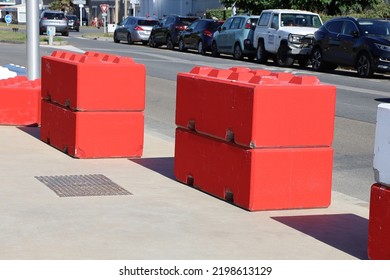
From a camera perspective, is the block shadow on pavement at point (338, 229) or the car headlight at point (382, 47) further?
the car headlight at point (382, 47)

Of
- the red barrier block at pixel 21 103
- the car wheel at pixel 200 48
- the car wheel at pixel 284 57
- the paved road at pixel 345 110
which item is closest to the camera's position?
the paved road at pixel 345 110

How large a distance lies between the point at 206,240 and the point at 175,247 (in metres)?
0.34

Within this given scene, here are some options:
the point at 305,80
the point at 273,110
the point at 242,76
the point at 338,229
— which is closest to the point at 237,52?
the point at 242,76

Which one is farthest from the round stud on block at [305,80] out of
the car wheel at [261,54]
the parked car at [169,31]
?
the parked car at [169,31]

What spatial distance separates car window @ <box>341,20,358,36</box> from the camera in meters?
29.5

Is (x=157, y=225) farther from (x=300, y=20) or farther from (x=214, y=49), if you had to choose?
(x=214, y=49)

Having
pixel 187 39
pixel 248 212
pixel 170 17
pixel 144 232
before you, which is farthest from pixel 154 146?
pixel 170 17

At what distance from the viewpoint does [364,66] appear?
29.0 metres

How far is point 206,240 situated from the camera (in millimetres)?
7133

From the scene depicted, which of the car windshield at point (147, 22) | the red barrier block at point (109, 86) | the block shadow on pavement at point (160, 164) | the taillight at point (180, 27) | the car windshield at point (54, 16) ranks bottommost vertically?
the car windshield at point (54, 16)

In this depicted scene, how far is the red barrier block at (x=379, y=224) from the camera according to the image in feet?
21.0

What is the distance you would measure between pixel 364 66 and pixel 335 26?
7.14ft

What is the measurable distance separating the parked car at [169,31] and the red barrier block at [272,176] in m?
35.8

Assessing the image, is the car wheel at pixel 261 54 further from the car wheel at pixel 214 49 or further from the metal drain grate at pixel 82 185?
the metal drain grate at pixel 82 185
